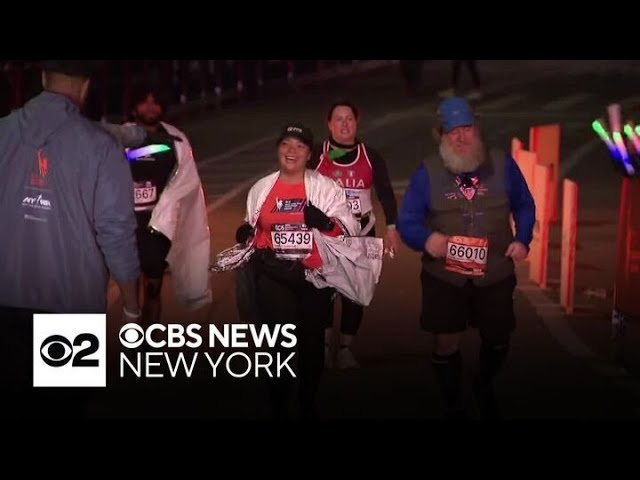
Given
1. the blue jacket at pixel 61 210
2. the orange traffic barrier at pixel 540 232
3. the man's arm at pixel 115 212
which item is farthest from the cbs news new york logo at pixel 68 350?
the orange traffic barrier at pixel 540 232

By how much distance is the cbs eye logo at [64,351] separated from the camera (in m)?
8.59

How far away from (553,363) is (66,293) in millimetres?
4516

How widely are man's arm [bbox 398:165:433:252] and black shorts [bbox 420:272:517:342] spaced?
0.25 m

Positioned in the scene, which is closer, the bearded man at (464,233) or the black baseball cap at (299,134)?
the bearded man at (464,233)

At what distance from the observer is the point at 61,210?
7523 mm

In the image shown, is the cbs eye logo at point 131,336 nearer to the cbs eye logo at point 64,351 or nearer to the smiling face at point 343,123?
the cbs eye logo at point 64,351

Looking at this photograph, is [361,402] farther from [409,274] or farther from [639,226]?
[409,274]

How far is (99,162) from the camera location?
7.49 metres

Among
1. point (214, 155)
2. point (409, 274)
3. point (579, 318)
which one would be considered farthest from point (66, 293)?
point (214, 155)

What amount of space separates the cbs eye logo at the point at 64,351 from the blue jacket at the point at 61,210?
2.98 feet

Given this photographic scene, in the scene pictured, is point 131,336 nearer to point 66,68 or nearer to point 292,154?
point 292,154

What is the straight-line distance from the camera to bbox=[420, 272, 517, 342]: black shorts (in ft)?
31.3

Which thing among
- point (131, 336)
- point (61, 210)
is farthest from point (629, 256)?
point (61, 210)

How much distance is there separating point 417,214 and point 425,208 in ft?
0.24
